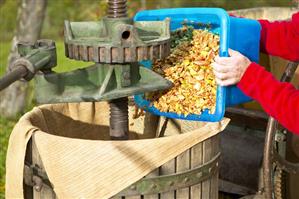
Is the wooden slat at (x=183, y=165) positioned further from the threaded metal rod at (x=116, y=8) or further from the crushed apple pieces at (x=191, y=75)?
the threaded metal rod at (x=116, y=8)

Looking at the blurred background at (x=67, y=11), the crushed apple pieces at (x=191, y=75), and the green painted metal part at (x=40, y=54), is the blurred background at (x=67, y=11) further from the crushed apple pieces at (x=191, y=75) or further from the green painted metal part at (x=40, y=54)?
the green painted metal part at (x=40, y=54)

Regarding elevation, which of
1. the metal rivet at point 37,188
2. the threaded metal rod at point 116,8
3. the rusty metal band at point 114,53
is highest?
the threaded metal rod at point 116,8

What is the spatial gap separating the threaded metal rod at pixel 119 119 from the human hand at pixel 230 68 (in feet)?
1.29

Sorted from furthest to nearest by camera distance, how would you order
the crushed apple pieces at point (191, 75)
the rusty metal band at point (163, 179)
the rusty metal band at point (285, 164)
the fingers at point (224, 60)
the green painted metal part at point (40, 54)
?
the rusty metal band at point (285, 164)
the crushed apple pieces at point (191, 75)
the fingers at point (224, 60)
the rusty metal band at point (163, 179)
the green painted metal part at point (40, 54)

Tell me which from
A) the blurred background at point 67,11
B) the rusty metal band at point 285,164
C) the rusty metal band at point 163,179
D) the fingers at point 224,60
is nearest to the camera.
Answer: the rusty metal band at point 163,179

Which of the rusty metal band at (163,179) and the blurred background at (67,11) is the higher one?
the rusty metal band at (163,179)

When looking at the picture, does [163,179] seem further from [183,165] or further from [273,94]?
[273,94]

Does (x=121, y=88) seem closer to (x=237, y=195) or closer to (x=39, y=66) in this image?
(x=39, y=66)

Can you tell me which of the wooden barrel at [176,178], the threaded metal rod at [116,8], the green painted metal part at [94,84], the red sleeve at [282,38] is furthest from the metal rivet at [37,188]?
the red sleeve at [282,38]

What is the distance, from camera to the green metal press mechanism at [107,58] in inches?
83.3

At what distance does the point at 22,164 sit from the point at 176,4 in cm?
793

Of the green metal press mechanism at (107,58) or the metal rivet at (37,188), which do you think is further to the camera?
the metal rivet at (37,188)

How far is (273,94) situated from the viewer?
7.80 ft

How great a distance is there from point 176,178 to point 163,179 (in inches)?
2.2
